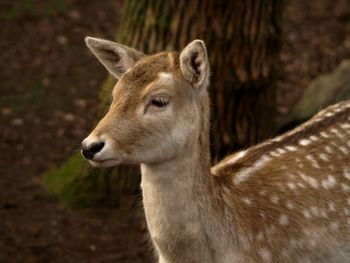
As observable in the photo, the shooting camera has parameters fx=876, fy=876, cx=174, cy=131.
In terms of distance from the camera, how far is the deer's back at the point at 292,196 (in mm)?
5211

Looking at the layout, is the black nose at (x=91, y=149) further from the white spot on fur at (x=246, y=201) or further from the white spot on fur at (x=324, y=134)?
the white spot on fur at (x=324, y=134)

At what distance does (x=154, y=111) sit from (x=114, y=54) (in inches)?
25.6

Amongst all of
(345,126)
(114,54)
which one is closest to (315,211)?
(345,126)

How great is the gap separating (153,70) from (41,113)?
4809 mm

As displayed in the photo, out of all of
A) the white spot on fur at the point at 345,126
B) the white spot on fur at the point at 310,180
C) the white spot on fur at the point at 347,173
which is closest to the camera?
the white spot on fur at the point at 310,180

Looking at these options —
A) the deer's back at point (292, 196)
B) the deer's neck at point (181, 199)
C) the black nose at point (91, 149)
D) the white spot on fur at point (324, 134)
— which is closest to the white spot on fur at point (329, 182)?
the deer's back at point (292, 196)

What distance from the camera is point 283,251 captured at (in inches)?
207

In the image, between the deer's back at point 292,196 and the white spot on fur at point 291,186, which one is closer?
the deer's back at point 292,196

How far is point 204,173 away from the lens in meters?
4.98

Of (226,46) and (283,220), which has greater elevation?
(226,46)

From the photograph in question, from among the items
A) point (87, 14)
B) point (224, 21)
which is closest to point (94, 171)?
point (224, 21)

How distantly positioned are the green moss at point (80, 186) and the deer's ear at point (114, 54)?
252cm

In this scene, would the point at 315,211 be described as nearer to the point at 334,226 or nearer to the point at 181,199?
the point at 334,226

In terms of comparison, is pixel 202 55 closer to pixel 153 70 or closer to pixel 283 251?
pixel 153 70
